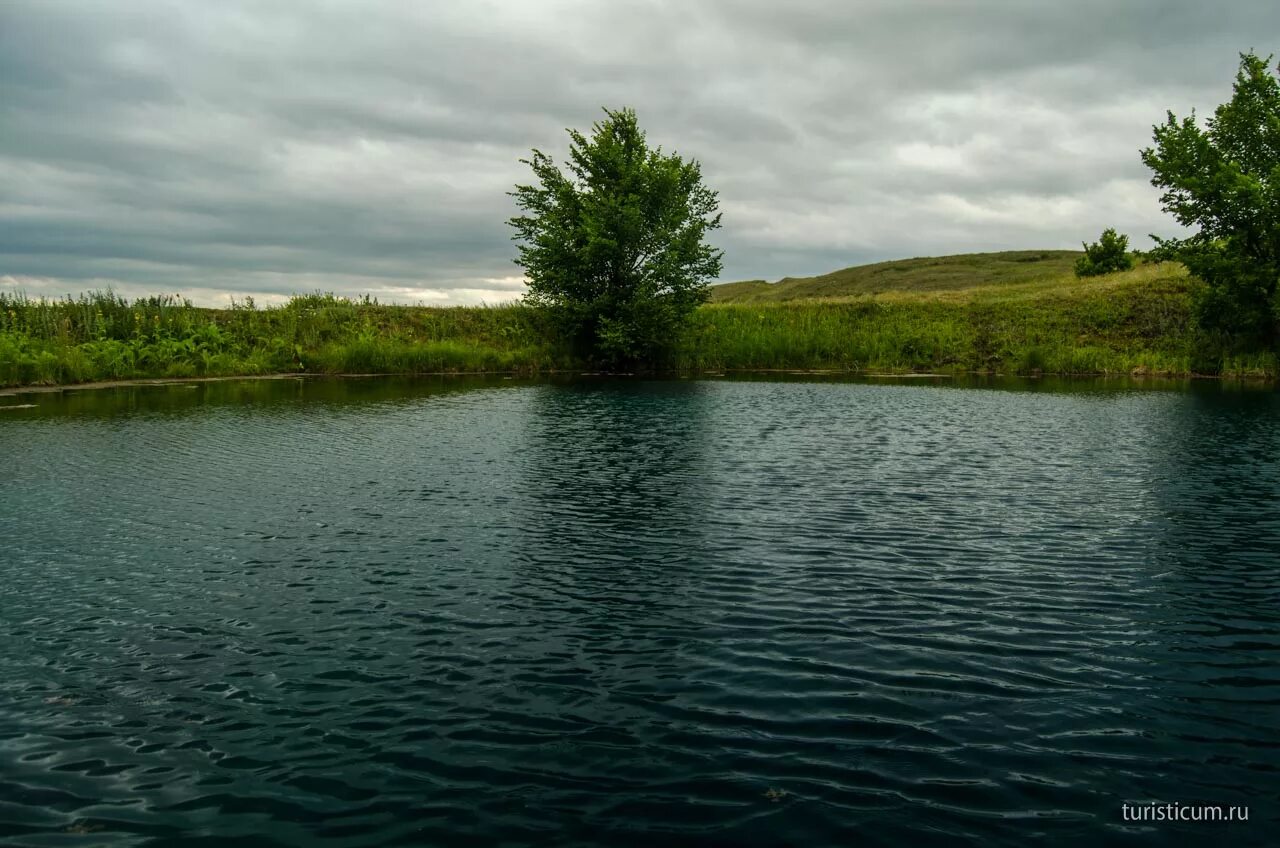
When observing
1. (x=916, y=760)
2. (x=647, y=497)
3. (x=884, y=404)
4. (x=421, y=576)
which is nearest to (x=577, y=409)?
(x=884, y=404)

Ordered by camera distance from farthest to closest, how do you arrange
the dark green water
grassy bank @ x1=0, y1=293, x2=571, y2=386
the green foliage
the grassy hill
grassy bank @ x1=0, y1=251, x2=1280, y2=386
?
the grassy hill → the green foliage → grassy bank @ x1=0, y1=251, x2=1280, y2=386 → grassy bank @ x1=0, y1=293, x2=571, y2=386 → the dark green water

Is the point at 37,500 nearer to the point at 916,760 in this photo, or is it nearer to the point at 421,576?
the point at 421,576

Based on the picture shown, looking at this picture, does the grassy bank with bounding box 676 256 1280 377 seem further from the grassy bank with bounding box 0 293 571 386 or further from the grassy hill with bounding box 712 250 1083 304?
the grassy hill with bounding box 712 250 1083 304

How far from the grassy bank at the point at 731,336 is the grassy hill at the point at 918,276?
114ft

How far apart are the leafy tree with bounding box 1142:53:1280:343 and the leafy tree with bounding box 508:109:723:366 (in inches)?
1146

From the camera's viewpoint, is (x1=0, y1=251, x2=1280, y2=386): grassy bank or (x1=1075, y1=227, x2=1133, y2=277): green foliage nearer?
(x1=0, y1=251, x2=1280, y2=386): grassy bank

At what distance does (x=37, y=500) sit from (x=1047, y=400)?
39757 millimetres

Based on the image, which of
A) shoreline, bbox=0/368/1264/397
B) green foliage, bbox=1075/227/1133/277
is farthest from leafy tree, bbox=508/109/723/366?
green foliage, bbox=1075/227/1133/277

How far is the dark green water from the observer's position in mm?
6402

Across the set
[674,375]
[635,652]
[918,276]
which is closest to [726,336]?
[674,375]

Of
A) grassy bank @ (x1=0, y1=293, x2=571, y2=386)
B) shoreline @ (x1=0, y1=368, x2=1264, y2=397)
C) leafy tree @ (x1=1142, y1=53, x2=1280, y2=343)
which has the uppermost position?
leafy tree @ (x1=1142, y1=53, x2=1280, y2=343)

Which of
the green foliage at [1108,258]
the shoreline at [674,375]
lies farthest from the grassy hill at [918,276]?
the shoreline at [674,375]

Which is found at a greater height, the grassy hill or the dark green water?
the grassy hill

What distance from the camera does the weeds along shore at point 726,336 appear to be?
2105 inches
